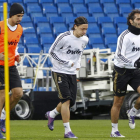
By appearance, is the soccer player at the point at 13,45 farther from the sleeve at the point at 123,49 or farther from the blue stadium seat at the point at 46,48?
the blue stadium seat at the point at 46,48

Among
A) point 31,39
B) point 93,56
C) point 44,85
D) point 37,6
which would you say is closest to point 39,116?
point 44,85

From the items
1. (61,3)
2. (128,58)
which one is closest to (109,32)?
(61,3)

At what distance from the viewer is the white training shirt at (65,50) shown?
27.8 ft

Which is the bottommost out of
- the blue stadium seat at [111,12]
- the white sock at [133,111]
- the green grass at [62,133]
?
the green grass at [62,133]

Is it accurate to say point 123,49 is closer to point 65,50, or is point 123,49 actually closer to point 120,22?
point 65,50

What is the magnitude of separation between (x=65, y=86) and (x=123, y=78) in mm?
1015

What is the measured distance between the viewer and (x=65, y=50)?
28.0 feet

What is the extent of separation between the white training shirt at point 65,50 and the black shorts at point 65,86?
9cm

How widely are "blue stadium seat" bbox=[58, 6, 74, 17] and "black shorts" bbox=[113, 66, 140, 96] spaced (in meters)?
17.6

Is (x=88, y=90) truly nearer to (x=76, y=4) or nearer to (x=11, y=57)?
(x=11, y=57)

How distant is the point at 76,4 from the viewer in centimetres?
2652

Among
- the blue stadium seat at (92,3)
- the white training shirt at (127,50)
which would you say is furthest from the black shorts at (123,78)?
the blue stadium seat at (92,3)

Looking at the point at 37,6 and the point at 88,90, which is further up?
the point at 37,6

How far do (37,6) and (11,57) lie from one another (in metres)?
17.7
